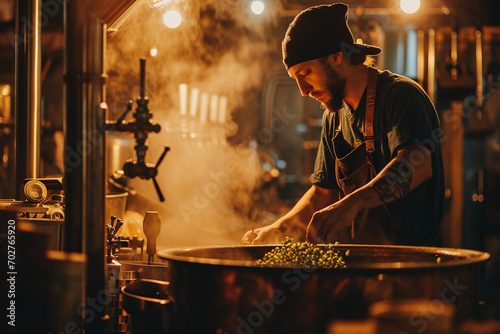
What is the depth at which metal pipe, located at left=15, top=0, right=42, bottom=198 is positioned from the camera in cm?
350

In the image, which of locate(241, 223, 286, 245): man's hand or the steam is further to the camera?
the steam

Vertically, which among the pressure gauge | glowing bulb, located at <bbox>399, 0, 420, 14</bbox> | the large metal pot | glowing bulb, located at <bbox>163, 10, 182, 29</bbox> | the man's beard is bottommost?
the large metal pot

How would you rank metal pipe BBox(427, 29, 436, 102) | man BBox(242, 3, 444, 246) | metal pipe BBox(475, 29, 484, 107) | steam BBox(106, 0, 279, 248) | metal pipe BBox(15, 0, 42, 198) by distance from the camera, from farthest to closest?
metal pipe BBox(475, 29, 484, 107)
metal pipe BBox(427, 29, 436, 102)
steam BBox(106, 0, 279, 248)
metal pipe BBox(15, 0, 42, 198)
man BBox(242, 3, 444, 246)

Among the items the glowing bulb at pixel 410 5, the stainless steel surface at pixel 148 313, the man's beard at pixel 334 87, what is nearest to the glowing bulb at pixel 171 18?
the man's beard at pixel 334 87

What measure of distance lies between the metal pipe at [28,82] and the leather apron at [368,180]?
6.04 feet

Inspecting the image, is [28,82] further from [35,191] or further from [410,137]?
[410,137]

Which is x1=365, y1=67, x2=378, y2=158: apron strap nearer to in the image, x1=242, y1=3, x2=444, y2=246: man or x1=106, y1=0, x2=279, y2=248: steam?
x1=242, y1=3, x2=444, y2=246: man

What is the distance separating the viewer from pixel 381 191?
7.20 ft

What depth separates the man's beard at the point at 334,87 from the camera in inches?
106

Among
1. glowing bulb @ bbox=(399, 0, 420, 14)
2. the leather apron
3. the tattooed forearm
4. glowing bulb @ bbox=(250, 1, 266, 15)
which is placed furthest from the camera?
glowing bulb @ bbox=(250, 1, 266, 15)

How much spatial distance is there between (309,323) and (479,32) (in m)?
6.93

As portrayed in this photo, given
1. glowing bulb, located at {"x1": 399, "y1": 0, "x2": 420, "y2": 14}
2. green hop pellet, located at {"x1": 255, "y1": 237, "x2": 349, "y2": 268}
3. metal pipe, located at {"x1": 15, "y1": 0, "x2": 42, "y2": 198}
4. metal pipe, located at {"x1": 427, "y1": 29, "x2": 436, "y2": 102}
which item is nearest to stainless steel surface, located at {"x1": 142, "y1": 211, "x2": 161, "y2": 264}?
green hop pellet, located at {"x1": 255, "y1": 237, "x2": 349, "y2": 268}

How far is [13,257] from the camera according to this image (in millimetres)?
1777

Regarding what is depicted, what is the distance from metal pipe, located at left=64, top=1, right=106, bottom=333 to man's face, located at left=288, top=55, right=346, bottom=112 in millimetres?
1052
